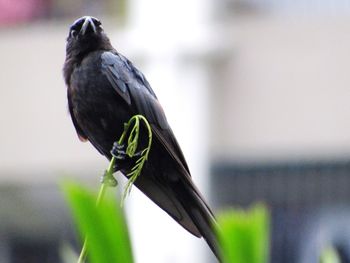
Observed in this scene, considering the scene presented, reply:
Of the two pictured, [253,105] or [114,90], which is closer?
[114,90]

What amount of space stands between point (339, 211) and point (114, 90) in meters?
8.48

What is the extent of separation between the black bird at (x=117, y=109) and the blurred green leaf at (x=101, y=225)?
0.81 m

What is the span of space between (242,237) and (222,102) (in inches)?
396

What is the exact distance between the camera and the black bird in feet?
7.63

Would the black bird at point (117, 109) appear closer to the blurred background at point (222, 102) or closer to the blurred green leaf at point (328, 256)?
the blurred green leaf at point (328, 256)

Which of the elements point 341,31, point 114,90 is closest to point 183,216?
point 114,90

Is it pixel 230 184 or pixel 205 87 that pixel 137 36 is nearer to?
pixel 205 87

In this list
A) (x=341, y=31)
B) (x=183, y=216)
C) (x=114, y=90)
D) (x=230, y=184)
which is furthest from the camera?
(x=230, y=184)

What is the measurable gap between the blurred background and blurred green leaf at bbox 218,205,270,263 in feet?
30.5

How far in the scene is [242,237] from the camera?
1282 millimetres

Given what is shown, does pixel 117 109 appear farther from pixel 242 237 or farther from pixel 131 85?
pixel 242 237

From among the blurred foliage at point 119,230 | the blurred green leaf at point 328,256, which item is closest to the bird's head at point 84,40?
the blurred green leaf at point 328,256

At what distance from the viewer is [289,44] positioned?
1108 cm

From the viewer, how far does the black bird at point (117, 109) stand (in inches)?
91.6
